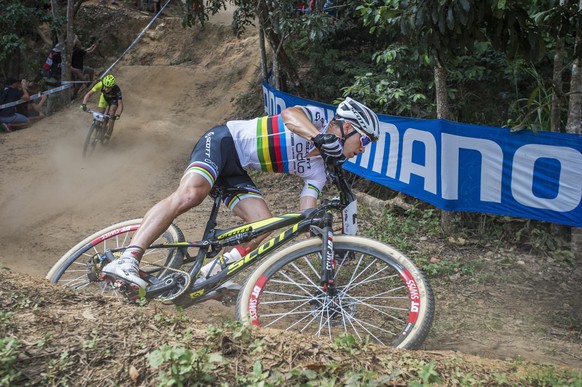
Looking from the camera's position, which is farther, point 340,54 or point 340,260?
point 340,54

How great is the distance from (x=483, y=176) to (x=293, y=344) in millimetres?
4244

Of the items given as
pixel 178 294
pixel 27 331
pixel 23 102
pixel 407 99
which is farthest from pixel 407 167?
pixel 23 102

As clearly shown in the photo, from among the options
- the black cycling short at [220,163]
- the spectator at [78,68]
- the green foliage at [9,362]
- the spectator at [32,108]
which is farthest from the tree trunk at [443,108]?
the spectator at [78,68]

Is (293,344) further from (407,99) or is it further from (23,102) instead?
(23,102)

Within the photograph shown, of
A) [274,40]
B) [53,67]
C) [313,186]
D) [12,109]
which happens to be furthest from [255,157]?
[53,67]

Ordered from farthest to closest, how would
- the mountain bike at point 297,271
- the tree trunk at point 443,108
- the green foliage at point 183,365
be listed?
the tree trunk at point 443,108 → the mountain bike at point 297,271 → the green foliage at point 183,365

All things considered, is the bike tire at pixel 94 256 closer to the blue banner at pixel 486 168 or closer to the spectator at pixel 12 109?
the blue banner at pixel 486 168

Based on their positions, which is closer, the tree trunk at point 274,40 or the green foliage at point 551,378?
the green foliage at point 551,378

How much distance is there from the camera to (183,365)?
2322mm

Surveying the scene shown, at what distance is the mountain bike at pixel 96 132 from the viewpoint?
11.8 meters

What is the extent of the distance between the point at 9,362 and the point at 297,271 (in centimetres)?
223

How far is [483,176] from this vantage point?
20.7 feet

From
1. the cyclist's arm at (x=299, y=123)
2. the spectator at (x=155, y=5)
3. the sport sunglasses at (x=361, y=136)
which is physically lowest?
the sport sunglasses at (x=361, y=136)

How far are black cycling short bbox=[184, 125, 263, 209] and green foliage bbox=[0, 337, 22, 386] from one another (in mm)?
2036
